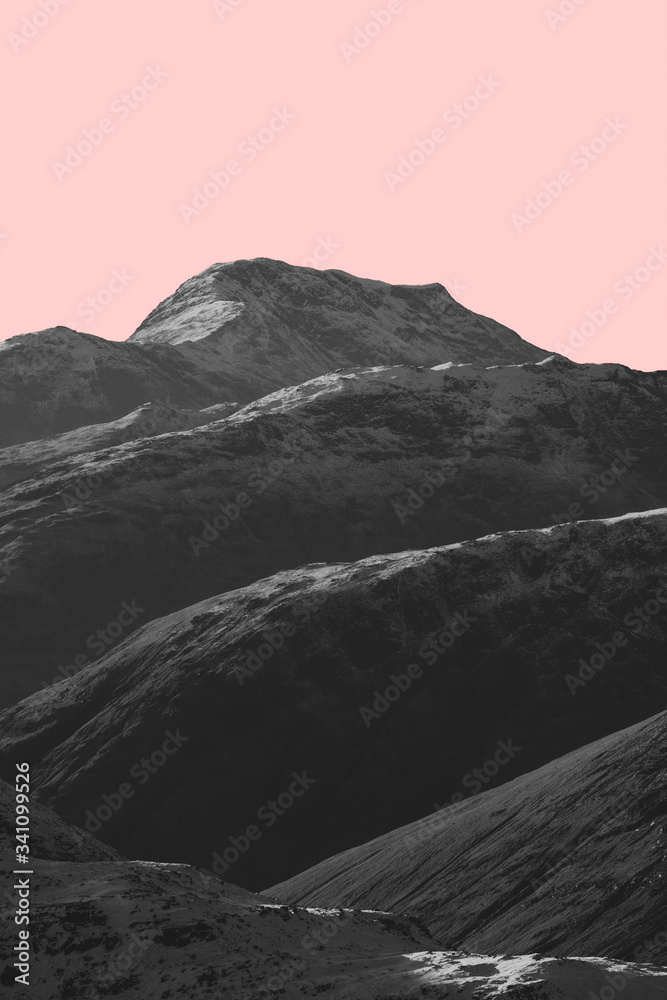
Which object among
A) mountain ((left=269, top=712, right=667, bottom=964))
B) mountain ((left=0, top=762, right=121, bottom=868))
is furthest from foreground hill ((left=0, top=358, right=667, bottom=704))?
mountain ((left=0, top=762, right=121, bottom=868))

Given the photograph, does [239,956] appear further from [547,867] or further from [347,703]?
[347,703]

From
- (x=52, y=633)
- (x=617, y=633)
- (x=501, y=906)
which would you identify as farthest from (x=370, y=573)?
(x=501, y=906)

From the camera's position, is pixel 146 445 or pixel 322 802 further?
pixel 146 445

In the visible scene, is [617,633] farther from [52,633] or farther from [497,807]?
[52,633]

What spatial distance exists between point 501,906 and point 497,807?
14977 mm

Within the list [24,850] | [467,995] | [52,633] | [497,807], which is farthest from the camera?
[52,633]

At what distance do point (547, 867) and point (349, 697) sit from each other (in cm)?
5756

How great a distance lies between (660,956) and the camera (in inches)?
1623

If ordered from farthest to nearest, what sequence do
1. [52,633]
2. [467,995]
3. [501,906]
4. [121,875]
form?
[52,633] < [501,906] < [121,875] < [467,995]

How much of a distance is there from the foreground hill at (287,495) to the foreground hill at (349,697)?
28589mm

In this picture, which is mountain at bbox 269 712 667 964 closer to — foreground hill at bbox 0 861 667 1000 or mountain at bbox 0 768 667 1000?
foreground hill at bbox 0 861 667 1000

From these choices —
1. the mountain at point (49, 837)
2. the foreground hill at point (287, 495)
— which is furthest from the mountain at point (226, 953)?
the foreground hill at point (287, 495)

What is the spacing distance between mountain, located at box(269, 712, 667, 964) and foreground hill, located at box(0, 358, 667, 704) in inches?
3290

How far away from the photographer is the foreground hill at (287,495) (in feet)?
517
